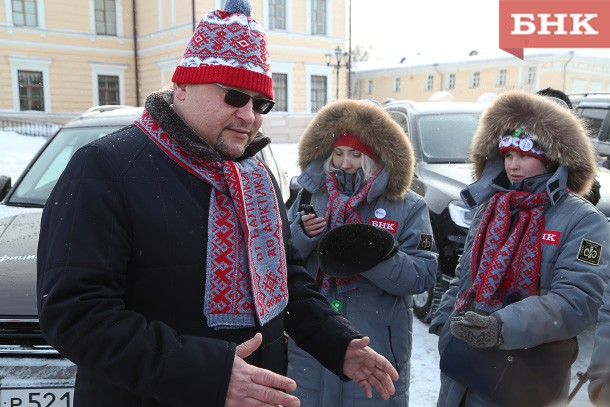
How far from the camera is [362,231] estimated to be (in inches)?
105

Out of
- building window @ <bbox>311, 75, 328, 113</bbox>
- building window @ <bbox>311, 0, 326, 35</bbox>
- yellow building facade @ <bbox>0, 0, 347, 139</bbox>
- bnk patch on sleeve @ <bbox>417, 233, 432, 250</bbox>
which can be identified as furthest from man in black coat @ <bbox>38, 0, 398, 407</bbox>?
building window @ <bbox>311, 0, 326, 35</bbox>

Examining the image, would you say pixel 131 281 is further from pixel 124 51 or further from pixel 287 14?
pixel 124 51

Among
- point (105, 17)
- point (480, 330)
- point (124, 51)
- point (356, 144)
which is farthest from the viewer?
point (124, 51)

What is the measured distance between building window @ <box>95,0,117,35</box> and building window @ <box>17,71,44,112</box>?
152 inches

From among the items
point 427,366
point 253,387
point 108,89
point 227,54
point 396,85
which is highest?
point 396,85

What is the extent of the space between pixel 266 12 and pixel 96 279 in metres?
27.3

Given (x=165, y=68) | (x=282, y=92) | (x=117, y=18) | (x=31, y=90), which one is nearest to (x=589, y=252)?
(x=282, y=92)

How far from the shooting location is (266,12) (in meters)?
26.9

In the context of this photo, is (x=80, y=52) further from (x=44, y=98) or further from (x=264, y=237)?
(x=264, y=237)

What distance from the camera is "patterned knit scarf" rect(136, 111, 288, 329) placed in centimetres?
149

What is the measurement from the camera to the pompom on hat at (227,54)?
1.59m

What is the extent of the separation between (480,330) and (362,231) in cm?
74

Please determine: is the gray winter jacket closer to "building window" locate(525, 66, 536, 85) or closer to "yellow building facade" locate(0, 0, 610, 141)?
"yellow building facade" locate(0, 0, 610, 141)

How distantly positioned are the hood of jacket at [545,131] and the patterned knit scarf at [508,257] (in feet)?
0.69
